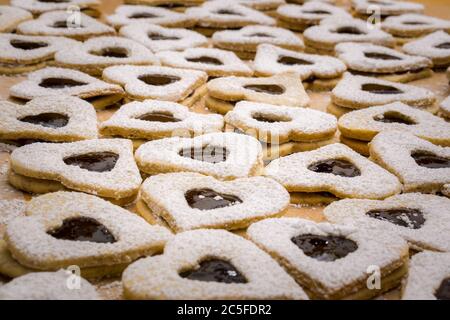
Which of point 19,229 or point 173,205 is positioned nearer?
point 19,229

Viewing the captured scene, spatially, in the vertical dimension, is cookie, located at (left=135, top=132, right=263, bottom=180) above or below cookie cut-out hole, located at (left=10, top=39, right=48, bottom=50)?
below

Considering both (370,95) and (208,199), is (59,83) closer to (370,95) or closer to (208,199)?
(208,199)

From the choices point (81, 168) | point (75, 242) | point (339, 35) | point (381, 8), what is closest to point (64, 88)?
point (81, 168)

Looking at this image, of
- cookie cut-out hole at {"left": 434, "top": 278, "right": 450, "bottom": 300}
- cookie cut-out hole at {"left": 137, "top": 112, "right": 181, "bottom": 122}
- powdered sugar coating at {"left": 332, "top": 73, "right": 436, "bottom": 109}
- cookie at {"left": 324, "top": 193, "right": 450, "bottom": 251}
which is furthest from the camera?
powdered sugar coating at {"left": 332, "top": 73, "right": 436, "bottom": 109}

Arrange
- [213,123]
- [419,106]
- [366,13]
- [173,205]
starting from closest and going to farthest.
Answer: [173,205], [213,123], [419,106], [366,13]

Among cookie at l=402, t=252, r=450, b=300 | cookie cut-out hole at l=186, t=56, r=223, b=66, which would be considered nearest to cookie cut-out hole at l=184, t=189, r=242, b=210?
cookie at l=402, t=252, r=450, b=300

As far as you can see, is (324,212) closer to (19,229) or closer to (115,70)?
(19,229)

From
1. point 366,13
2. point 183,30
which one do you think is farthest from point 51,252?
point 366,13

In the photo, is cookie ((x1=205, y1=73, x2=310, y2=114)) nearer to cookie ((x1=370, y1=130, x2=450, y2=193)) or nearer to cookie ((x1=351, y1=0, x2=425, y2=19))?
cookie ((x1=370, y1=130, x2=450, y2=193))
